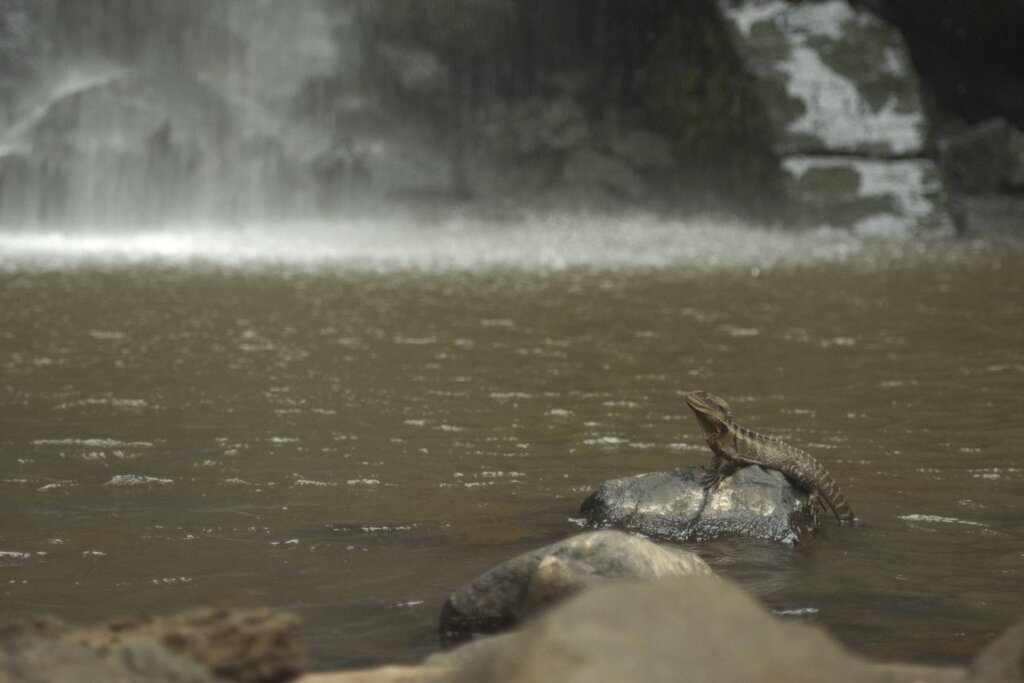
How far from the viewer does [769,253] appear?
17.3 m

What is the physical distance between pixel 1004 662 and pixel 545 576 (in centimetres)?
187

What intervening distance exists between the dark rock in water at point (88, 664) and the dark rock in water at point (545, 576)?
1.57m

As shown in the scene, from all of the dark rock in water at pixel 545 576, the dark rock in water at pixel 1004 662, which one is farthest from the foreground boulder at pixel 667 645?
the dark rock in water at pixel 545 576

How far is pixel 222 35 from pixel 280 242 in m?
6.68

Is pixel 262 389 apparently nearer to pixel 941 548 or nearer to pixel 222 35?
pixel 941 548

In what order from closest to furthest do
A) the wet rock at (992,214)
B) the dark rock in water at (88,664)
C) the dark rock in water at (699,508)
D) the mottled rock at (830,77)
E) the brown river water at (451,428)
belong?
the dark rock in water at (88,664) → the brown river water at (451,428) → the dark rock in water at (699,508) → the wet rock at (992,214) → the mottled rock at (830,77)

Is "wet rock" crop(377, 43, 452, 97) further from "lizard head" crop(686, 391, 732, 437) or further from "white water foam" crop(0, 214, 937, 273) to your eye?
"lizard head" crop(686, 391, 732, 437)

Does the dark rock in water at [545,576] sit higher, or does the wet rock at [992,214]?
the wet rock at [992,214]

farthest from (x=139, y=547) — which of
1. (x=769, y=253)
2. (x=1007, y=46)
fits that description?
(x=1007, y=46)

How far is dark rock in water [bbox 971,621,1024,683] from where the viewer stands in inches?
93.0

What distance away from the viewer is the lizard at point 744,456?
5438mm

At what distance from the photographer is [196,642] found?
286 centimetres

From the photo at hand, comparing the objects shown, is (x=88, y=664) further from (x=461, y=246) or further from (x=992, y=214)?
(x=992, y=214)

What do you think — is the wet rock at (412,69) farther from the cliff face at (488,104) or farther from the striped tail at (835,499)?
the striped tail at (835,499)
